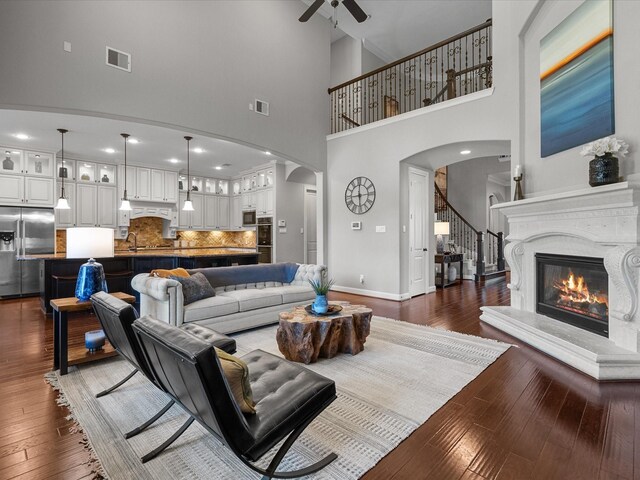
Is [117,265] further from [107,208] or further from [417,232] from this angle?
[417,232]

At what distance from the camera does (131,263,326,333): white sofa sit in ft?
11.0

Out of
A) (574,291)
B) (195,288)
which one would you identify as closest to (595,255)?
(574,291)

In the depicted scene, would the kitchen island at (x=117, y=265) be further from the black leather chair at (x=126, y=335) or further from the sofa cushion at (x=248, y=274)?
the black leather chair at (x=126, y=335)

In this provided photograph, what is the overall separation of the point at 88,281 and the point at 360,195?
4741 mm

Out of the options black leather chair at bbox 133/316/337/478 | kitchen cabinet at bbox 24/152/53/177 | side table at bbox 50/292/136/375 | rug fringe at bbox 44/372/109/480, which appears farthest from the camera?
kitchen cabinet at bbox 24/152/53/177

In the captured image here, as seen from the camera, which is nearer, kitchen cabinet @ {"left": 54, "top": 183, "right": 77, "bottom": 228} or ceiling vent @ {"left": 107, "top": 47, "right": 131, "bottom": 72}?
ceiling vent @ {"left": 107, "top": 47, "right": 131, "bottom": 72}

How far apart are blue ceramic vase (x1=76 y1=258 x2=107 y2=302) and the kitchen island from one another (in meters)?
2.58

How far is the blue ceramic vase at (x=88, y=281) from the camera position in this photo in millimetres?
2953

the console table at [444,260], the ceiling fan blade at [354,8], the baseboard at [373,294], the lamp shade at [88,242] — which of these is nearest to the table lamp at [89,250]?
the lamp shade at [88,242]

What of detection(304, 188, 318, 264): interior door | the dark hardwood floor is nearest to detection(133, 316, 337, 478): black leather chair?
the dark hardwood floor

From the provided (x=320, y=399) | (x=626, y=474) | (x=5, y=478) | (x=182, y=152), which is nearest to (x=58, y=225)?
(x=182, y=152)

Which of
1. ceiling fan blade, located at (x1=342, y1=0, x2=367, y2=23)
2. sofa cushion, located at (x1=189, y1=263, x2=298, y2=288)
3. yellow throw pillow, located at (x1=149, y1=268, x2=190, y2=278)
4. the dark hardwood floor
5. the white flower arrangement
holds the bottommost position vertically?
the dark hardwood floor

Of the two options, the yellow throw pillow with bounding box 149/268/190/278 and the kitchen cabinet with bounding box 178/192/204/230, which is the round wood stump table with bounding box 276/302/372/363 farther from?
the kitchen cabinet with bounding box 178/192/204/230

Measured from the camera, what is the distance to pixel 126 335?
6.49ft
